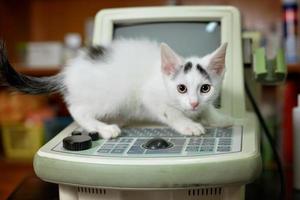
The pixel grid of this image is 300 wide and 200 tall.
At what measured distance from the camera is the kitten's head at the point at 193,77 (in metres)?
0.78

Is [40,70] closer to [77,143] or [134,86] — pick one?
[134,86]

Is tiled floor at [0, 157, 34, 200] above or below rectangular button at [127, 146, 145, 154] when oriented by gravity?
below

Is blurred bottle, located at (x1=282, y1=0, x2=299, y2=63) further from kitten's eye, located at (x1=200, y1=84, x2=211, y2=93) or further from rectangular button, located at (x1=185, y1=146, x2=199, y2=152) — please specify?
rectangular button, located at (x1=185, y1=146, x2=199, y2=152)

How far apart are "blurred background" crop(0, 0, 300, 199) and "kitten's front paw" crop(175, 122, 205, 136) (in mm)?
615

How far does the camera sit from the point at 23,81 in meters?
0.86

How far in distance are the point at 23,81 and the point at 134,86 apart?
0.72ft

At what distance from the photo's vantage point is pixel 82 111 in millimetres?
883

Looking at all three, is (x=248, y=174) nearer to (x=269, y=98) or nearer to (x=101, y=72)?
(x=101, y=72)

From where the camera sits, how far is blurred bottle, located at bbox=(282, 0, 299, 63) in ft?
4.96

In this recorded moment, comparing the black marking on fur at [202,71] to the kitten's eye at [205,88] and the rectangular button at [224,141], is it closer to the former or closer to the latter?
the kitten's eye at [205,88]

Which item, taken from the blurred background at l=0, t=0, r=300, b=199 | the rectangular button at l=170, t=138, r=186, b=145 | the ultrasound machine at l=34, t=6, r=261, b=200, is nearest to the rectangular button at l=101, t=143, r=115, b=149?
the ultrasound machine at l=34, t=6, r=261, b=200

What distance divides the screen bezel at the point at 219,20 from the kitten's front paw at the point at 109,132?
232 mm

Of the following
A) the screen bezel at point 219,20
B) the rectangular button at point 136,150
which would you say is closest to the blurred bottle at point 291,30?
the screen bezel at point 219,20

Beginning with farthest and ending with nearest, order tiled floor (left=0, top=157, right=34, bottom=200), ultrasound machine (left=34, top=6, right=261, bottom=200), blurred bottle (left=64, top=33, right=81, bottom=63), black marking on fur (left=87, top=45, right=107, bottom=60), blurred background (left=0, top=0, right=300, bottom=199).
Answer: blurred bottle (left=64, top=33, right=81, bottom=63), blurred background (left=0, top=0, right=300, bottom=199), tiled floor (left=0, top=157, right=34, bottom=200), black marking on fur (left=87, top=45, right=107, bottom=60), ultrasound machine (left=34, top=6, right=261, bottom=200)
